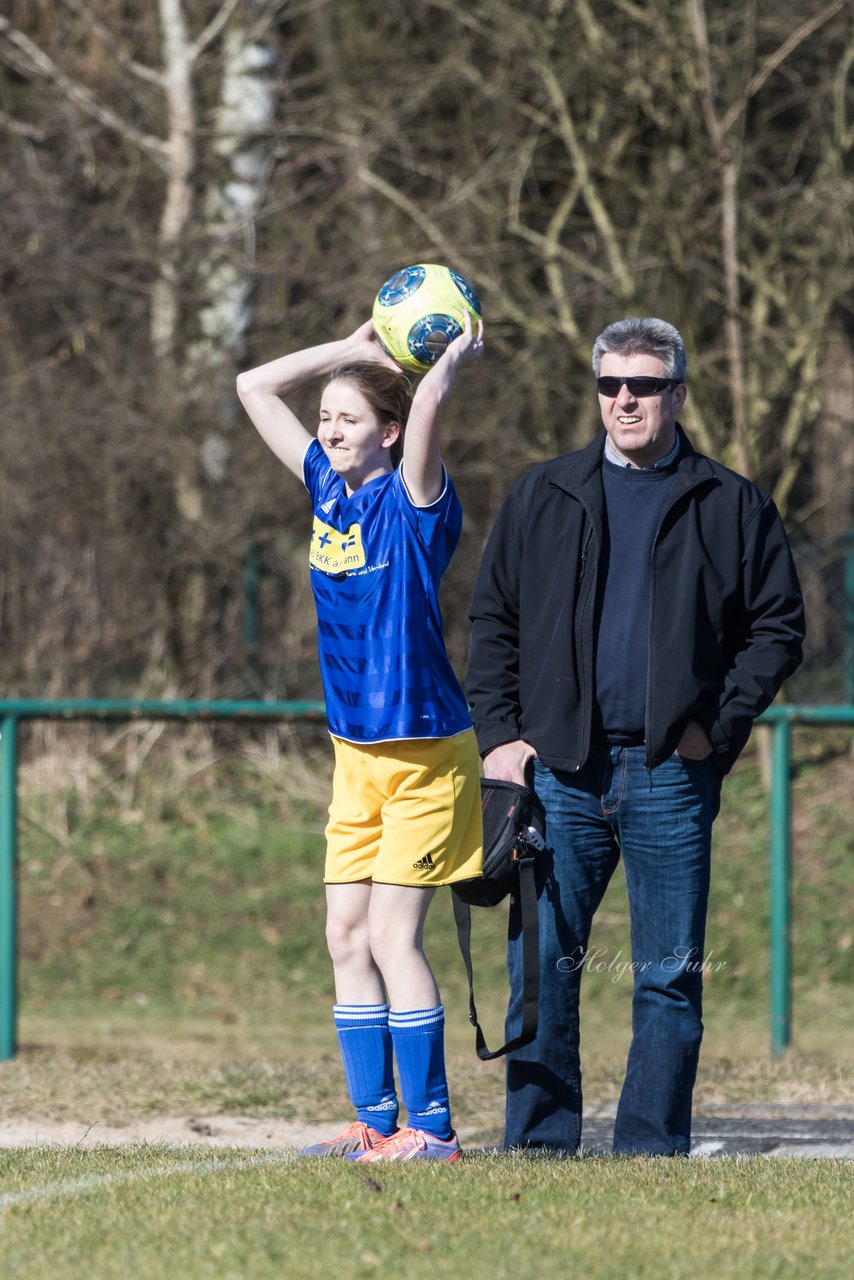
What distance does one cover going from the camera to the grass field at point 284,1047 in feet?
12.1

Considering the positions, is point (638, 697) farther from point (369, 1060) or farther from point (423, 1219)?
point (423, 1219)

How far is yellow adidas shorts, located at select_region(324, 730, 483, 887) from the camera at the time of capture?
14.8 feet

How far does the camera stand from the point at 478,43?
42.7 feet

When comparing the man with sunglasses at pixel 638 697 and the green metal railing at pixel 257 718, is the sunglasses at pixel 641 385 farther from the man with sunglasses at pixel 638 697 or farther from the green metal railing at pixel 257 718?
the green metal railing at pixel 257 718

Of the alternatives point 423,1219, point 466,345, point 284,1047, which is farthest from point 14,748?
point 423,1219

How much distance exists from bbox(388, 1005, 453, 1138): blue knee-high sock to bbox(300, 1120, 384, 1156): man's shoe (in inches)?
4.5

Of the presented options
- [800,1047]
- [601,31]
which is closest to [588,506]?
[800,1047]

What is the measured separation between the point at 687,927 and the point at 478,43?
9662 mm

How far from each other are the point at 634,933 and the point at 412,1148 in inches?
34.2

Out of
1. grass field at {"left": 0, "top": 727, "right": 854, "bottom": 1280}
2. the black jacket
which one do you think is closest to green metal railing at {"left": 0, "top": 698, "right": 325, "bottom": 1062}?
grass field at {"left": 0, "top": 727, "right": 854, "bottom": 1280}

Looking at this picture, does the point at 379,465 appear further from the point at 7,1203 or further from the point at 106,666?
the point at 106,666

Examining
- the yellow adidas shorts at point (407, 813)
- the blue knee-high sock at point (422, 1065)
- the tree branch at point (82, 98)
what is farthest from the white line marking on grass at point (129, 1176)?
the tree branch at point (82, 98)

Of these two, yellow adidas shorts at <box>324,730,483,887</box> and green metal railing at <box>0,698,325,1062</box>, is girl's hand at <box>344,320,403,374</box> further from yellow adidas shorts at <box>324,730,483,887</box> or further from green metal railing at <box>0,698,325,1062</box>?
green metal railing at <box>0,698,325,1062</box>

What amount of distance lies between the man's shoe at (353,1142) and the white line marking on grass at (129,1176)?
0.11m
